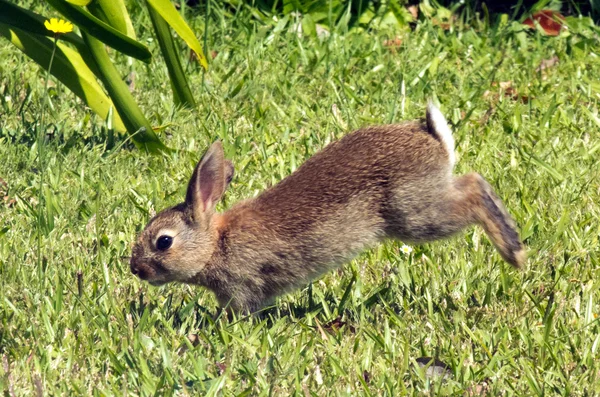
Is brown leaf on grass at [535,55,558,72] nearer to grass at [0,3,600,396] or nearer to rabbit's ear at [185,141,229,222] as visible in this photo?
grass at [0,3,600,396]

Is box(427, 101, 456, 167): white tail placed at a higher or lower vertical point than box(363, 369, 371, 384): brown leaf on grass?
higher

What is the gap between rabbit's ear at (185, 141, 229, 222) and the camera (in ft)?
14.1

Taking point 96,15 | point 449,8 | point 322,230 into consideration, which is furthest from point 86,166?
point 449,8

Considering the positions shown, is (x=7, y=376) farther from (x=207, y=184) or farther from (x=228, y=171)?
(x=228, y=171)

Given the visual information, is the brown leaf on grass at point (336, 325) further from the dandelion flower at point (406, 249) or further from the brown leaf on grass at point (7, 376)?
the brown leaf on grass at point (7, 376)

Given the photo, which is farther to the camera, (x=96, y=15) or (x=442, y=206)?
(x=96, y=15)

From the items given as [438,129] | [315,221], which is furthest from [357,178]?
[438,129]

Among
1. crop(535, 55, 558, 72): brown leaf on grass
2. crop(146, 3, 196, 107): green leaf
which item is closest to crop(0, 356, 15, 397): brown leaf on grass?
crop(146, 3, 196, 107): green leaf

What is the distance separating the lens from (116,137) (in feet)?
19.2

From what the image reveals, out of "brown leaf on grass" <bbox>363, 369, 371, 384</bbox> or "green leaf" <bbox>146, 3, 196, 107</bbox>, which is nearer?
"brown leaf on grass" <bbox>363, 369, 371, 384</bbox>

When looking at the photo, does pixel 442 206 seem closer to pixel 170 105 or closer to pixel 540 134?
pixel 540 134

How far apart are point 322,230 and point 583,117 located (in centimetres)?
254

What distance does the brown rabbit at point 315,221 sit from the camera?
4.31m

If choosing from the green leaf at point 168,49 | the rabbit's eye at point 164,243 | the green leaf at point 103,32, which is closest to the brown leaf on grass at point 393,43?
the green leaf at point 168,49
